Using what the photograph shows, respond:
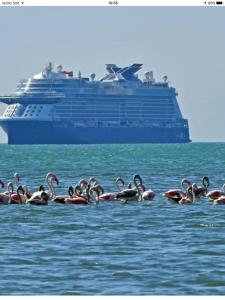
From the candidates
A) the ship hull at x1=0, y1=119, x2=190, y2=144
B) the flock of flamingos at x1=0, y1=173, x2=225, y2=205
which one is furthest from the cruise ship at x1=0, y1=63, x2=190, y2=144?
the flock of flamingos at x1=0, y1=173, x2=225, y2=205

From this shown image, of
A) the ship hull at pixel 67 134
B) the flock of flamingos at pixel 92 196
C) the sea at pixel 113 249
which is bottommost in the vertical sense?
the sea at pixel 113 249

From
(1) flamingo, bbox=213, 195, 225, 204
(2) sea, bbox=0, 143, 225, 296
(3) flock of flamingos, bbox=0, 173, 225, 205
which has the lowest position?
(2) sea, bbox=0, 143, 225, 296

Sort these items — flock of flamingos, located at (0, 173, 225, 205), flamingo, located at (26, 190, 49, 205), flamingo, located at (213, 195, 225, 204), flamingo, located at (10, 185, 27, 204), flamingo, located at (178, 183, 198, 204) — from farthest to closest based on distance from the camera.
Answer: flamingo, located at (178, 183, 198, 204), flamingo, located at (10, 185, 27, 204), flamingo, located at (213, 195, 225, 204), flock of flamingos, located at (0, 173, 225, 205), flamingo, located at (26, 190, 49, 205)

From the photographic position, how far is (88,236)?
1257 inches

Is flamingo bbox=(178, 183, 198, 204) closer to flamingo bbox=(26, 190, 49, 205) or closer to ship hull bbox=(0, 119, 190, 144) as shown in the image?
flamingo bbox=(26, 190, 49, 205)

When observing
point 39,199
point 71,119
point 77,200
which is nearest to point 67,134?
point 71,119

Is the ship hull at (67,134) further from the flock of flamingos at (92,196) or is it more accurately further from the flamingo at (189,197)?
the flamingo at (189,197)

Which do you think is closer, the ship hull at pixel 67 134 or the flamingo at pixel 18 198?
the flamingo at pixel 18 198

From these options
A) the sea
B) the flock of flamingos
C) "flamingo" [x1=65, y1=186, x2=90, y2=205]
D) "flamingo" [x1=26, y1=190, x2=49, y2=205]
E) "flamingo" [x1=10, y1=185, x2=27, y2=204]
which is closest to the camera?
the sea

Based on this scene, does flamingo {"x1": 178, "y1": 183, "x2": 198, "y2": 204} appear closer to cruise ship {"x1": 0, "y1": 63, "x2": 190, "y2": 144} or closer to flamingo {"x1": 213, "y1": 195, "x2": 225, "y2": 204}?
flamingo {"x1": 213, "y1": 195, "x2": 225, "y2": 204}

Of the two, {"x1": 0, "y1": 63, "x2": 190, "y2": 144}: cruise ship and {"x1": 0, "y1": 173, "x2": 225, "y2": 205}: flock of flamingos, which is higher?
{"x1": 0, "y1": 63, "x2": 190, "y2": 144}: cruise ship

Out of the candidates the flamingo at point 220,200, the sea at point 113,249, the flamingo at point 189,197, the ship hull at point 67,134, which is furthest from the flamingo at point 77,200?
the ship hull at point 67,134

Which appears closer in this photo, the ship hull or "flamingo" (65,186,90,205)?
"flamingo" (65,186,90,205)

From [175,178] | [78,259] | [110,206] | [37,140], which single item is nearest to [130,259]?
[78,259]
